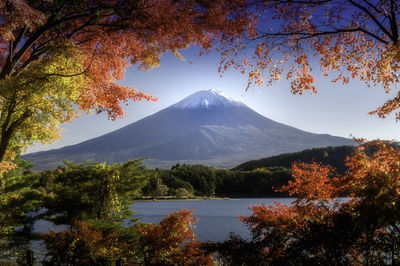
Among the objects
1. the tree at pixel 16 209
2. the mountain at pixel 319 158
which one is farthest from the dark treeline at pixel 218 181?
the tree at pixel 16 209

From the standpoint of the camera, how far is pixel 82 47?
6613mm

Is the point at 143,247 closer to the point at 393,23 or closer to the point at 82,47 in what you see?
the point at 82,47

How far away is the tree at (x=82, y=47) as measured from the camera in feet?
18.3

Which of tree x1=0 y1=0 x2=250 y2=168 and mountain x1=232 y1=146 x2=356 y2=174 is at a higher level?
tree x1=0 y1=0 x2=250 y2=168

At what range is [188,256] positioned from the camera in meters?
5.68

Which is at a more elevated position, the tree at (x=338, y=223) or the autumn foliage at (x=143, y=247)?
the tree at (x=338, y=223)

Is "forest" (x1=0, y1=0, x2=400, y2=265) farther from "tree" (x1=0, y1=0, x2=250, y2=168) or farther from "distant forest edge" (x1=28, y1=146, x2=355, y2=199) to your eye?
"distant forest edge" (x1=28, y1=146, x2=355, y2=199)

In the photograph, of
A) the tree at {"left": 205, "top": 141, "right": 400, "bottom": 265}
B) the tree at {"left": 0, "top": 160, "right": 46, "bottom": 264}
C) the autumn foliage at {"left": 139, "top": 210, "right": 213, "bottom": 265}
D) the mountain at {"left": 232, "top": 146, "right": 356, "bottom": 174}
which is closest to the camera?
the tree at {"left": 205, "top": 141, "right": 400, "bottom": 265}

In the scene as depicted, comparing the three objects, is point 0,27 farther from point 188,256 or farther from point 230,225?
point 230,225

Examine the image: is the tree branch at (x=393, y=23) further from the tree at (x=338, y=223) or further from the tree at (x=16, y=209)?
the tree at (x=16, y=209)

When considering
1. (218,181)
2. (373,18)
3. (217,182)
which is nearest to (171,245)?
(373,18)

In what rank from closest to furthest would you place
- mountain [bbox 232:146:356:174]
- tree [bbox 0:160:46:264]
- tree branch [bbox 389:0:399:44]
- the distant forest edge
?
tree branch [bbox 389:0:399:44] → tree [bbox 0:160:46:264] → the distant forest edge → mountain [bbox 232:146:356:174]

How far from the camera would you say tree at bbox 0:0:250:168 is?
18.3ft

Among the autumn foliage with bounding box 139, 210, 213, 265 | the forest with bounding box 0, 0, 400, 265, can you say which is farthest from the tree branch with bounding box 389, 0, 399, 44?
the autumn foliage with bounding box 139, 210, 213, 265
